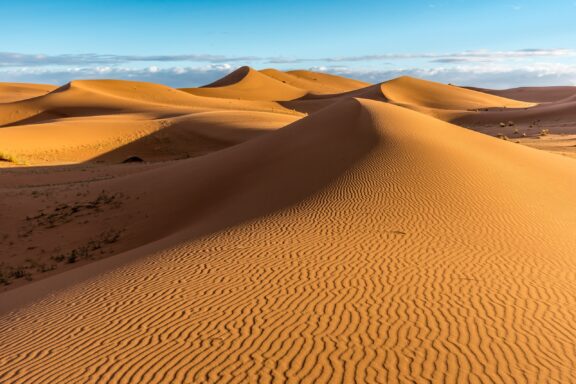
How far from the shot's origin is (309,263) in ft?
28.1

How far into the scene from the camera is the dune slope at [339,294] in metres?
5.34

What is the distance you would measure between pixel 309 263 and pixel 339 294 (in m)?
1.54

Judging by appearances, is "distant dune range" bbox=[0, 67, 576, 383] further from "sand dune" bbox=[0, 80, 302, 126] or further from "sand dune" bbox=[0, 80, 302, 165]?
"sand dune" bbox=[0, 80, 302, 126]

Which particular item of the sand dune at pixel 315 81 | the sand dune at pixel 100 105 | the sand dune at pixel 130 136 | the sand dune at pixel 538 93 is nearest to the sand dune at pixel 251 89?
the sand dune at pixel 315 81

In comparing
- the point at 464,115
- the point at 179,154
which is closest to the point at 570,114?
the point at 464,115

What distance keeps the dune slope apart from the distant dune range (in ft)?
0.10

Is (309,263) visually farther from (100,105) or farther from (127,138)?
(100,105)

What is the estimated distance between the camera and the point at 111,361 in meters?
5.54

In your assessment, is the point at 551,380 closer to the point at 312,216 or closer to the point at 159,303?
the point at 159,303

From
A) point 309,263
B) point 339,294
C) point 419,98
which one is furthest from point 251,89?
point 339,294

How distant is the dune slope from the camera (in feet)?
17.5

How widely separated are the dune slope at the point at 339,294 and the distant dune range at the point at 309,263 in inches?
1.2

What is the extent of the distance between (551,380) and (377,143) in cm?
1309

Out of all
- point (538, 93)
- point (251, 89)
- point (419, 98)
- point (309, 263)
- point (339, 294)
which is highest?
point (339, 294)
